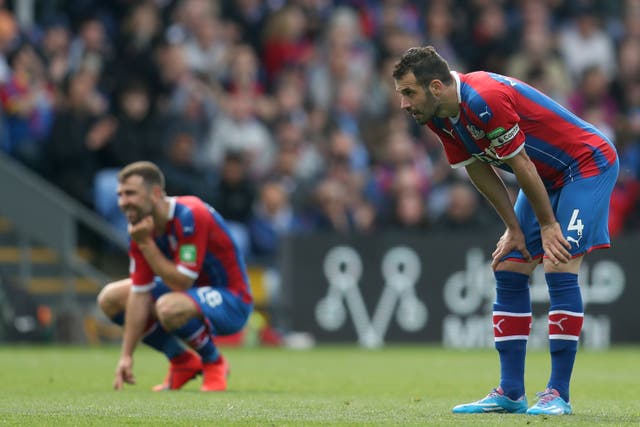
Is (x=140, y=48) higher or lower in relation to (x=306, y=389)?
higher

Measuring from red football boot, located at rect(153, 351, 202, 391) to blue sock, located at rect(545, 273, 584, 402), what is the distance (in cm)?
308

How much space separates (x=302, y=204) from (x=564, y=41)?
219 inches

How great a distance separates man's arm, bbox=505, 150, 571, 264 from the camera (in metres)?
6.82

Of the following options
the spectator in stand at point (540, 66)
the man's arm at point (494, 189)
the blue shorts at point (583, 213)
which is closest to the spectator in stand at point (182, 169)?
the spectator in stand at point (540, 66)

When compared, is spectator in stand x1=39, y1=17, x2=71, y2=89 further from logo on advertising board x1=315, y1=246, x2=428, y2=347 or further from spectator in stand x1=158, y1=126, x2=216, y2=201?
logo on advertising board x1=315, y1=246, x2=428, y2=347

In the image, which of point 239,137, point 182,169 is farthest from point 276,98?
point 182,169

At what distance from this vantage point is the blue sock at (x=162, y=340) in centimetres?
930

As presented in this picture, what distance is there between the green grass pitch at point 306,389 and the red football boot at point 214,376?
16 cm

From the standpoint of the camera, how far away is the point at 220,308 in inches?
359

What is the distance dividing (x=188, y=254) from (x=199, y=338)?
0.57 metres

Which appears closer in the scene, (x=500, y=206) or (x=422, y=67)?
(x=422, y=67)

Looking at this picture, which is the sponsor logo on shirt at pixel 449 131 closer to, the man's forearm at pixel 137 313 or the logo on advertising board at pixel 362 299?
the man's forearm at pixel 137 313

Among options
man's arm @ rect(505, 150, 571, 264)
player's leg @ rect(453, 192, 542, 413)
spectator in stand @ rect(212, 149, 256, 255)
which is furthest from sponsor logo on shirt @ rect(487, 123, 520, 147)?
spectator in stand @ rect(212, 149, 256, 255)

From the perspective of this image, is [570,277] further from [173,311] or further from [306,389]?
[173,311]
